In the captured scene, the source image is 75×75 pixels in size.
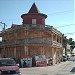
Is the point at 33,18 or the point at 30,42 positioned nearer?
the point at 30,42

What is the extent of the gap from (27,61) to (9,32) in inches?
389

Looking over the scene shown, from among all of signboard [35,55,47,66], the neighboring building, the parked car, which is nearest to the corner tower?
the neighboring building

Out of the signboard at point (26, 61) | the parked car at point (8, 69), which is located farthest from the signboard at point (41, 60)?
the parked car at point (8, 69)

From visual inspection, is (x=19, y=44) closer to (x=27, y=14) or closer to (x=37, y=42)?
(x=37, y=42)

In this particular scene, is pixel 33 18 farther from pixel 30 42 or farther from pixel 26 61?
pixel 26 61

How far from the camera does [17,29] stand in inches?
2008

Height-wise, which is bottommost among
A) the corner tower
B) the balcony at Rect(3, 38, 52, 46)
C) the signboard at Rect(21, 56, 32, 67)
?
the signboard at Rect(21, 56, 32, 67)

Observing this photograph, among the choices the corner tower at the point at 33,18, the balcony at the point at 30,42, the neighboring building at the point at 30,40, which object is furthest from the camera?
the corner tower at the point at 33,18

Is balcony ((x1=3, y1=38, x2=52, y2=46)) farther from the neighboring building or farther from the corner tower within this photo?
the corner tower

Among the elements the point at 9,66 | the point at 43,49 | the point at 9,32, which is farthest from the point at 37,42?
the point at 9,66

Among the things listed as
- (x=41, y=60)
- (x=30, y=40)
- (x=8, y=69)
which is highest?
(x=30, y=40)

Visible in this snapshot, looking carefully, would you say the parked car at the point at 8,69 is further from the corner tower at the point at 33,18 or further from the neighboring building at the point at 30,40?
the corner tower at the point at 33,18

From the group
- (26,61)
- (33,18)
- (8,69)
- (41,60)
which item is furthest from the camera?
(33,18)

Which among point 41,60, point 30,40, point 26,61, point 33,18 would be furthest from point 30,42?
point 33,18
